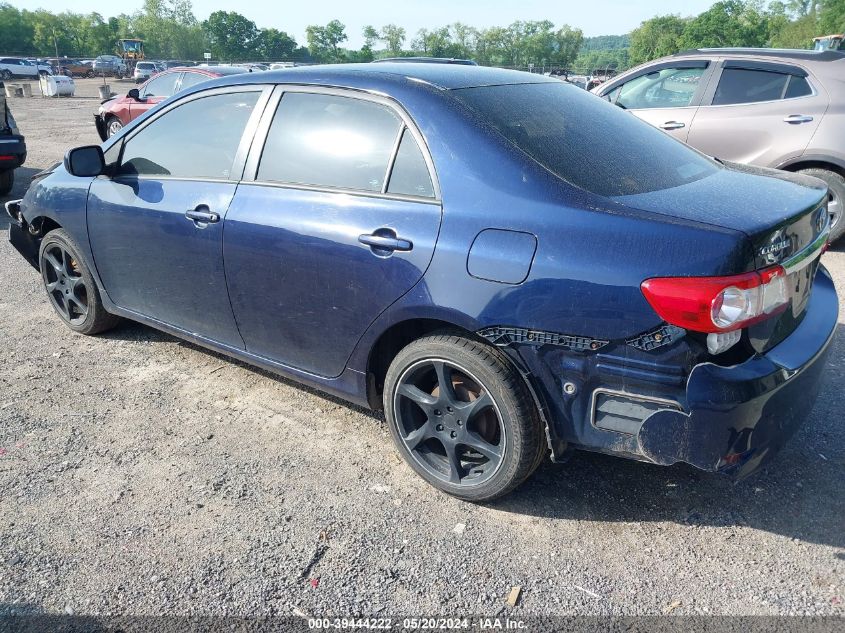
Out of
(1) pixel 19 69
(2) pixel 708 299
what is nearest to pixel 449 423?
(2) pixel 708 299

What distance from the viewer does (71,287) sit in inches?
184

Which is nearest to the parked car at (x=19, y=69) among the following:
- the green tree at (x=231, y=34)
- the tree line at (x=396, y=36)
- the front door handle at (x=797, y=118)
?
the tree line at (x=396, y=36)

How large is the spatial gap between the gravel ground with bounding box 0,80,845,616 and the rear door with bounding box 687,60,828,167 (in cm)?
344

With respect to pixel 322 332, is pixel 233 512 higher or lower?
lower

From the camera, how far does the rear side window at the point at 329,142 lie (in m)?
3.01

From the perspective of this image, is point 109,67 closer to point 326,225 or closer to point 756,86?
point 756,86

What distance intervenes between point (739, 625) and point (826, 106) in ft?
18.7

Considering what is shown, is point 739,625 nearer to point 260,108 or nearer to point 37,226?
point 260,108

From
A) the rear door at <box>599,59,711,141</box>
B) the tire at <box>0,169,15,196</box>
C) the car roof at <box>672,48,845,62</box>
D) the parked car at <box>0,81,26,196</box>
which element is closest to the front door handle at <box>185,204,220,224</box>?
the rear door at <box>599,59,711,141</box>

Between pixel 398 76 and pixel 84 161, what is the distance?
206cm

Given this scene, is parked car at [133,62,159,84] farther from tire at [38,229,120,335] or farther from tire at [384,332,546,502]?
tire at [384,332,546,502]

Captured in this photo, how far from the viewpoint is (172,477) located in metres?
3.17

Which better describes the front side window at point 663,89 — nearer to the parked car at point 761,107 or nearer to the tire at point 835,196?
the parked car at point 761,107

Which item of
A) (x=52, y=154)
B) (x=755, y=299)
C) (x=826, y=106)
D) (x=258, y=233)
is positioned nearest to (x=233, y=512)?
(x=258, y=233)
